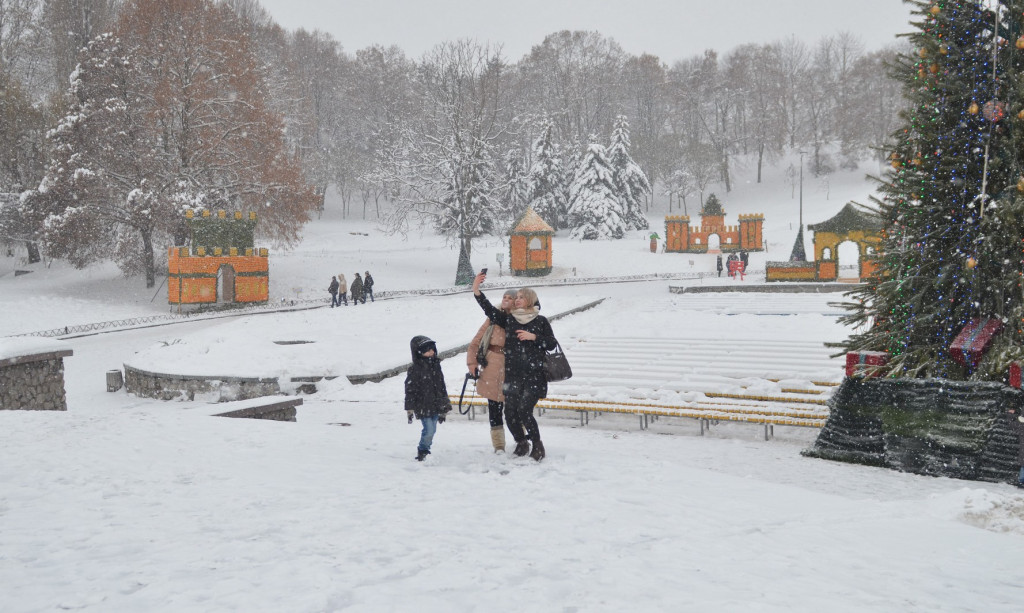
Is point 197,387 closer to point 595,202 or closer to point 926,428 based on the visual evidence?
point 926,428

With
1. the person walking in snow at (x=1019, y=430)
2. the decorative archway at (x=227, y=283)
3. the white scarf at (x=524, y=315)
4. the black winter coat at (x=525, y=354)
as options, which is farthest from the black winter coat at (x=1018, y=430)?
the decorative archway at (x=227, y=283)

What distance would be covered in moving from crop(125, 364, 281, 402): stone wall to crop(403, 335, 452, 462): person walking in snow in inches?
310

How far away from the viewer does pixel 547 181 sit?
55.7 metres

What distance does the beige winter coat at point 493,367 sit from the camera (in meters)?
7.00

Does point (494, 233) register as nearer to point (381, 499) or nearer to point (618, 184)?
point (618, 184)

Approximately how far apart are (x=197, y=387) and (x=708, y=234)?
121ft

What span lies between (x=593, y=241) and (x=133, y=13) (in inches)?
1156

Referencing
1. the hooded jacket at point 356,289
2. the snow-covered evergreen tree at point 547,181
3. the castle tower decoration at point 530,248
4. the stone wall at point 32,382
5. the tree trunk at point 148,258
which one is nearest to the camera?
the stone wall at point 32,382

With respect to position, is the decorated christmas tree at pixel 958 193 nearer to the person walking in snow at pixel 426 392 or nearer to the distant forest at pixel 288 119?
the person walking in snow at pixel 426 392

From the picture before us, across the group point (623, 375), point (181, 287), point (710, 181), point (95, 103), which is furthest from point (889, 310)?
point (710, 181)

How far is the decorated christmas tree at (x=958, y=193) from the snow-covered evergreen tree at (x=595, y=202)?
42.4 metres

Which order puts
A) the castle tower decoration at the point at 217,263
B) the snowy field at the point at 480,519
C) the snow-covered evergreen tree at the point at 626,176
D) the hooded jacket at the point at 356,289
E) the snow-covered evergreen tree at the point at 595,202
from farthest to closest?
the snow-covered evergreen tree at the point at 626,176
the snow-covered evergreen tree at the point at 595,202
the castle tower decoration at the point at 217,263
the hooded jacket at the point at 356,289
the snowy field at the point at 480,519

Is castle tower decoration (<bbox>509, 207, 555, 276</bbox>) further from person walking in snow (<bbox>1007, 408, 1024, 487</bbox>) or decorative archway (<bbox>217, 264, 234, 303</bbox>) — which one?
person walking in snow (<bbox>1007, 408, 1024, 487</bbox>)

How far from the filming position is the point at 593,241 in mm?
49688
